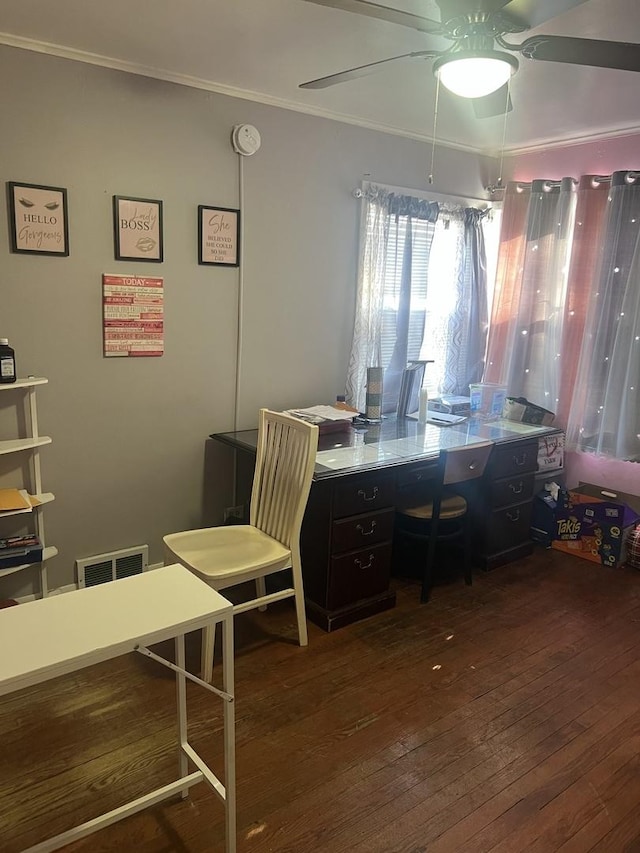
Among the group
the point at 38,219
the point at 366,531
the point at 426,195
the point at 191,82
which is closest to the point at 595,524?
the point at 366,531

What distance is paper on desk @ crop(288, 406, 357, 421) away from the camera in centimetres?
320

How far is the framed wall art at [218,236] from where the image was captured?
9.73 feet

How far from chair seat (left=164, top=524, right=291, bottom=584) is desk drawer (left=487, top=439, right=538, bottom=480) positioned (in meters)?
1.36

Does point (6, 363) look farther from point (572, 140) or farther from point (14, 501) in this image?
point (572, 140)

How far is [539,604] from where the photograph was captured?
3.12 m

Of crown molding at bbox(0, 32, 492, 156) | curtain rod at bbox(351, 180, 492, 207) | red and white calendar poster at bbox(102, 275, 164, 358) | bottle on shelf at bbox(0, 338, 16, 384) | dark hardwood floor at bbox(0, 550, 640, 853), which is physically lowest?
dark hardwood floor at bbox(0, 550, 640, 853)

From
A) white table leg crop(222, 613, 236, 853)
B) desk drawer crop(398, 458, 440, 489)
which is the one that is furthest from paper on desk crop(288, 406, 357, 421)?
white table leg crop(222, 613, 236, 853)

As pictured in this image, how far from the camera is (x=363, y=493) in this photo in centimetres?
275

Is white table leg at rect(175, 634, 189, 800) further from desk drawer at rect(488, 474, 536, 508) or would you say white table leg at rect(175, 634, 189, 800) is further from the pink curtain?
the pink curtain

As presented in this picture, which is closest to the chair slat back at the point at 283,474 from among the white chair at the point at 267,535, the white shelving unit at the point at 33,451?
the white chair at the point at 267,535

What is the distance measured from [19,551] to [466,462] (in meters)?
1.98

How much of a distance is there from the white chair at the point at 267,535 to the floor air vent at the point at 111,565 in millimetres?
601

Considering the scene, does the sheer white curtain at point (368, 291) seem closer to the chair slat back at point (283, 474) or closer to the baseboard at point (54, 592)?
the chair slat back at point (283, 474)

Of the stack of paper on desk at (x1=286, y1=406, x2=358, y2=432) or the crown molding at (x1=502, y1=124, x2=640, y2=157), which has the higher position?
the crown molding at (x1=502, y1=124, x2=640, y2=157)
